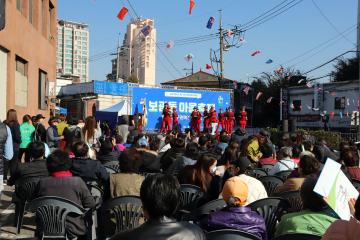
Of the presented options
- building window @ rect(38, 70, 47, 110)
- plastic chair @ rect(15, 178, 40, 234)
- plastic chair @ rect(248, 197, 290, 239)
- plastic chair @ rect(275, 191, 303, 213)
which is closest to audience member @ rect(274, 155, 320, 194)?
plastic chair @ rect(275, 191, 303, 213)

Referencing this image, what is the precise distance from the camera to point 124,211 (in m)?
4.95

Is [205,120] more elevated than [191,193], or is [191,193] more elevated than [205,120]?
[205,120]

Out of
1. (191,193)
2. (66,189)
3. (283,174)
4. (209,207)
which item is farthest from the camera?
(283,174)

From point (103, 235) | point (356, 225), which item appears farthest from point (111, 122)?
point (356, 225)

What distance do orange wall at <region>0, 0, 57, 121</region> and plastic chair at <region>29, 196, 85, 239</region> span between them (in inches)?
332

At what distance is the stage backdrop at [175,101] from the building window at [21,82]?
390 inches

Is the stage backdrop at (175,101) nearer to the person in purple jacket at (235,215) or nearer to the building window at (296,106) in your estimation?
the building window at (296,106)

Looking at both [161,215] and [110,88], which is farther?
[110,88]

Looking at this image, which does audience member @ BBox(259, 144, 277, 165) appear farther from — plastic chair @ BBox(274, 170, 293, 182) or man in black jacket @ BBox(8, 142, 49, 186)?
man in black jacket @ BBox(8, 142, 49, 186)

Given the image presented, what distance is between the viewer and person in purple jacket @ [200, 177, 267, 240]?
4105 millimetres

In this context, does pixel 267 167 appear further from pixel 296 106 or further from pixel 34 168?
pixel 296 106

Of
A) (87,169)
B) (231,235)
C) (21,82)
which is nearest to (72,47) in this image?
(21,82)

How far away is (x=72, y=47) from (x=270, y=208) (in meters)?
93.7

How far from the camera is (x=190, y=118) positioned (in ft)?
88.5
